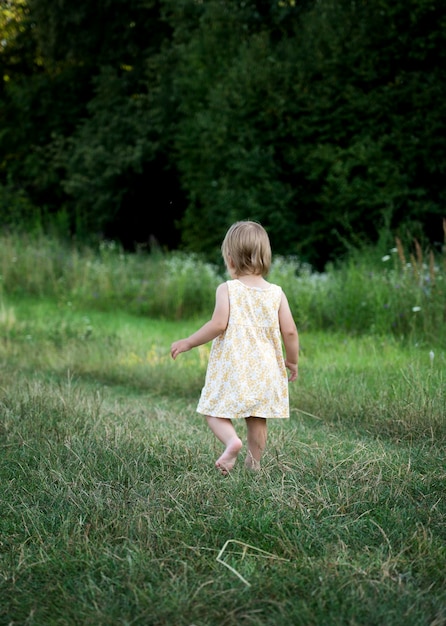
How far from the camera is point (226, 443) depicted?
3.97m

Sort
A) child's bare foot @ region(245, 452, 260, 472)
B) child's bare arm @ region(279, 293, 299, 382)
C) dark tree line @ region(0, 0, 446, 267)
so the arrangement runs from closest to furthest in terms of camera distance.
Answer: child's bare foot @ region(245, 452, 260, 472)
child's bare arm @ region(279, 293, 299, 382)
dark tree line @ region(0, 0, 446, 267)

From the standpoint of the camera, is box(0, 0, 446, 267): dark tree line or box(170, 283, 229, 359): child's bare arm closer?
box(170, 283, 229, 359): child's bare arm

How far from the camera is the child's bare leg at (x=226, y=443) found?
12.7 ft

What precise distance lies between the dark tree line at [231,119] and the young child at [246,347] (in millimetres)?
8289

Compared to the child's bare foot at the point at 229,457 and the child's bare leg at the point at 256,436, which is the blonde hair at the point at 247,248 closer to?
the child's bare leg at the point at 256,436

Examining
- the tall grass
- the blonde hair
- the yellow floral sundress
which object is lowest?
the tall grass

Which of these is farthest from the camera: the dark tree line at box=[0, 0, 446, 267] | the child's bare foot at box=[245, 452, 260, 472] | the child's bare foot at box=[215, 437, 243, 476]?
the dark tree line at box=[0, 0, 446, 267]

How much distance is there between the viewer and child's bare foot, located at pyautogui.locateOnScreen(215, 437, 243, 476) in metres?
3.86

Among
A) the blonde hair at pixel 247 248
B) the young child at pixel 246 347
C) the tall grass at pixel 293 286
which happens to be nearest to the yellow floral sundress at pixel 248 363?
the young child at pixel 246 347

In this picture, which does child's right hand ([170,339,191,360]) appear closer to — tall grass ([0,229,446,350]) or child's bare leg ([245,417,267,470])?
child's bare leg ([245,417,267,470])

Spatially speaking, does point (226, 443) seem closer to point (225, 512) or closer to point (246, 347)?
point (246, 347)

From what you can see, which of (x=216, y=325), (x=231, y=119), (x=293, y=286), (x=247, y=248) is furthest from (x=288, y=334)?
(x=231, y=119)

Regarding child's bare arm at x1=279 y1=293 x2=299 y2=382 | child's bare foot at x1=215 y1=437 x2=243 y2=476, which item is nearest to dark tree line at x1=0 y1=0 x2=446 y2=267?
child's bare arm at x1=279 y1=293 x2=299 y2=382

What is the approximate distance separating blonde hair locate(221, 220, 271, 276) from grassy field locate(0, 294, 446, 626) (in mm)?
965
